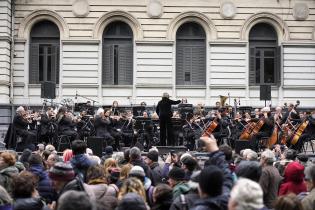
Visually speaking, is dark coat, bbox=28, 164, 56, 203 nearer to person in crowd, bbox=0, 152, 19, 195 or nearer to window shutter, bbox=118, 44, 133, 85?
person in crowd, bbox=0, 152, 19, 195

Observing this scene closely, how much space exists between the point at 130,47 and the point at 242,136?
36.6 ft

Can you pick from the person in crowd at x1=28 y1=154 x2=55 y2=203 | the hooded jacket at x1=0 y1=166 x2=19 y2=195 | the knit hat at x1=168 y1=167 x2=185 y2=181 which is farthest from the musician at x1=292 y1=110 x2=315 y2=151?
the hooded jacket at x1=0 y1=166 x2=19 y2=195

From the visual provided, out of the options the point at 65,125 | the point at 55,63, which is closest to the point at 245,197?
the point at 65,125

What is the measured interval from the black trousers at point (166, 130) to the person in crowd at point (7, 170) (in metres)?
12.1

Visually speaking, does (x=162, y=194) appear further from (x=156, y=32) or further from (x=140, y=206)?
→ (x=156, y=32)

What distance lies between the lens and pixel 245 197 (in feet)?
18.2

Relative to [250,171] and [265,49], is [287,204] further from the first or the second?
[265,49]

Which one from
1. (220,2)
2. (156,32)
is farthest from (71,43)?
(220,2)

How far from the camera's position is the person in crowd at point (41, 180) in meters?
8.97

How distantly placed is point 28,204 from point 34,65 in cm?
2548

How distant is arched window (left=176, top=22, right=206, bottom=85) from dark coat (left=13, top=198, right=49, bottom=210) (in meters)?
25.2

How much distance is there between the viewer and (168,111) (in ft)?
69.9

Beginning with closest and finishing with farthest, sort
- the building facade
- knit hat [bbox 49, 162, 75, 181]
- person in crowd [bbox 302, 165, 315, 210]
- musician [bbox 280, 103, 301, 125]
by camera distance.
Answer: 1. person in crowd [bbox 302, 165, 315, 210]
2. knit hat [bbox 49, 162, 75, 181]
3. musician [bbox 280, 103, 301, 125]
4. the building facade

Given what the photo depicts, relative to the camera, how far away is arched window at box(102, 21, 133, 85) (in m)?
32.0
